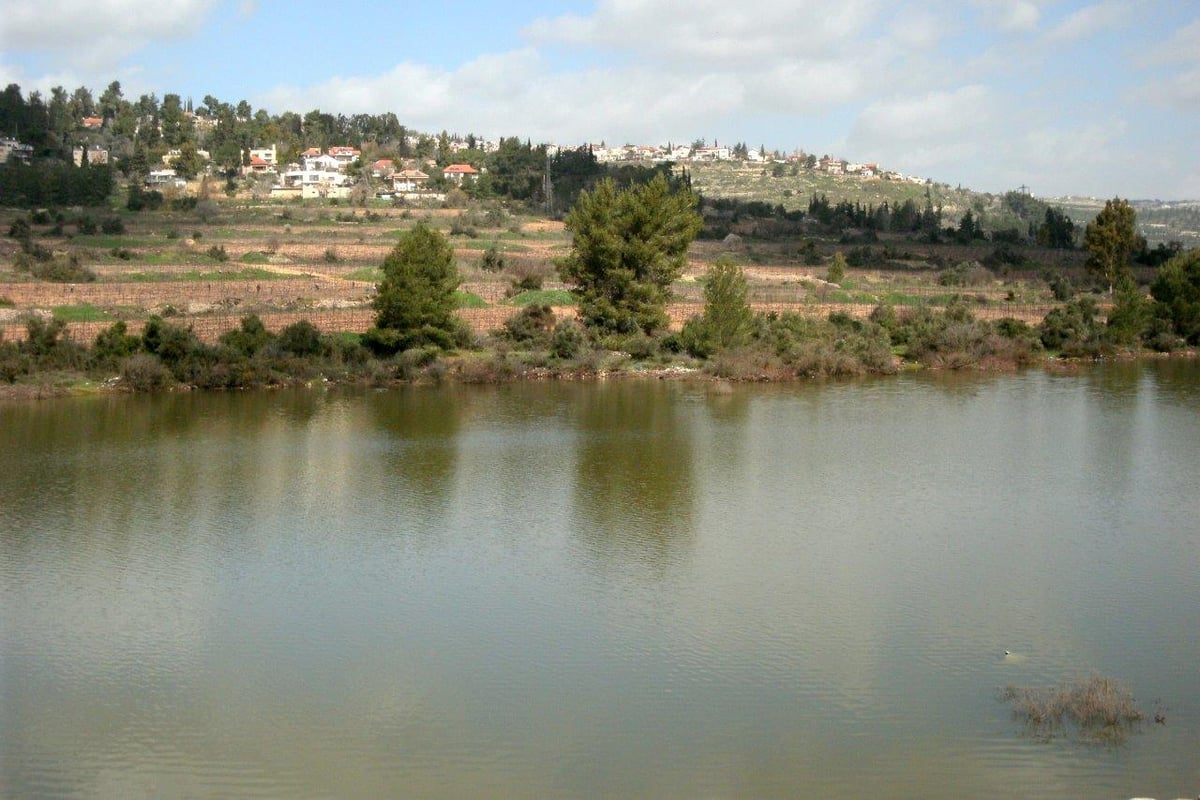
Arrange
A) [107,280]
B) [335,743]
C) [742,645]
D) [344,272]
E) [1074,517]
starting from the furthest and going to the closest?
[344,272] < [107,280] < [1074,517] < [742,645] < [335,743]

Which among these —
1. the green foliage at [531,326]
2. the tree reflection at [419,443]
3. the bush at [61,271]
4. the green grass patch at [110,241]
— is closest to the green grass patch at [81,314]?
the bush at [61,271]

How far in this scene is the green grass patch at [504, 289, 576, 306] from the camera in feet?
131

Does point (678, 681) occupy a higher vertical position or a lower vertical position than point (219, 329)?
lower

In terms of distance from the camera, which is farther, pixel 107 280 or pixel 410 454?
pixel 107 280

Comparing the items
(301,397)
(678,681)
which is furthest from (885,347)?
(678,681)

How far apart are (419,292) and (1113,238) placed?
28.8 metres

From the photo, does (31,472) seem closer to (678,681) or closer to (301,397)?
(301,397)

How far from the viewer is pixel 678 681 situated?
11711 mm

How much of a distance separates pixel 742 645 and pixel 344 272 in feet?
112

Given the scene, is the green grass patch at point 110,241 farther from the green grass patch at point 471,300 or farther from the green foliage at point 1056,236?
the green foliage at point 1056,236

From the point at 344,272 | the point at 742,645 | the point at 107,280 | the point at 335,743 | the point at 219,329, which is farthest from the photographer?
the point at 344,272

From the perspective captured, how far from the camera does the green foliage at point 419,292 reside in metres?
32.6

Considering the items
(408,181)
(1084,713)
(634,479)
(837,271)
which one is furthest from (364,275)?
(408,181)

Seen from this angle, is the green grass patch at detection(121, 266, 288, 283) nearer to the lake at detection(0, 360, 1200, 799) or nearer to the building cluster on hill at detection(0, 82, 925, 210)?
the lake at detection(0, 360, 1200, 799)
